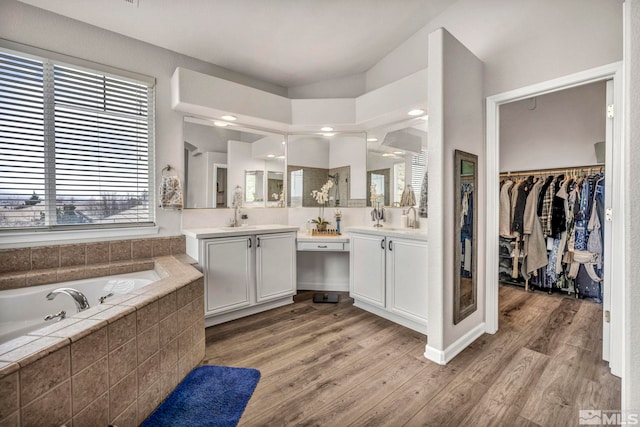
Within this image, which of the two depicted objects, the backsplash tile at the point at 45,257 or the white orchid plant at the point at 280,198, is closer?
the backsplash tile at the point at 45,257

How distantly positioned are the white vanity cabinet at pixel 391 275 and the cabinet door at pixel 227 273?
1.20 meters

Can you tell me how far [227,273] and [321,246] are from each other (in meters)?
1.12

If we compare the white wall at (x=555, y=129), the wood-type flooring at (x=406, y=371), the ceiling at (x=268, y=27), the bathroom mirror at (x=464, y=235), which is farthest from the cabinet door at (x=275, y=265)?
the white wall at (x=555, y=129)

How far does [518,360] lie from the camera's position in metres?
2.12

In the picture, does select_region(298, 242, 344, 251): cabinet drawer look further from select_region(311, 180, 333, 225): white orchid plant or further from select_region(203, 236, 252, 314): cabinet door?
select_region(203, 236, 252, 314): cabinet door

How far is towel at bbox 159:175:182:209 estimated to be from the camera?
282cm

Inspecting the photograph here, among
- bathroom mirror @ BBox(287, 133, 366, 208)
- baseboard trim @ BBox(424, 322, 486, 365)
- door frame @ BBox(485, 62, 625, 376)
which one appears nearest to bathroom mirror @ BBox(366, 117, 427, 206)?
bathroom mirror @ BBox(287, 133, 366, 208)

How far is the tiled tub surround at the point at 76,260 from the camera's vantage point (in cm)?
211

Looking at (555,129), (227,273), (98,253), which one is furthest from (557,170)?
(98,253)

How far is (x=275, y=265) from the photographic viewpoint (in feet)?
10.2

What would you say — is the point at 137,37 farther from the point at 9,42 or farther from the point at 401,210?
the point at 401,210

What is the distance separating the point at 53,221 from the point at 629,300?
12.2ft

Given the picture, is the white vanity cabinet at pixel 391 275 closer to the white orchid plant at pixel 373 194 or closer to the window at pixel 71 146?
the white orchid plant at pixel 373 194

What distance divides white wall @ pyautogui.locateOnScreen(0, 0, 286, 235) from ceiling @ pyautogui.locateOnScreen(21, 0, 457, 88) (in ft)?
0.25
